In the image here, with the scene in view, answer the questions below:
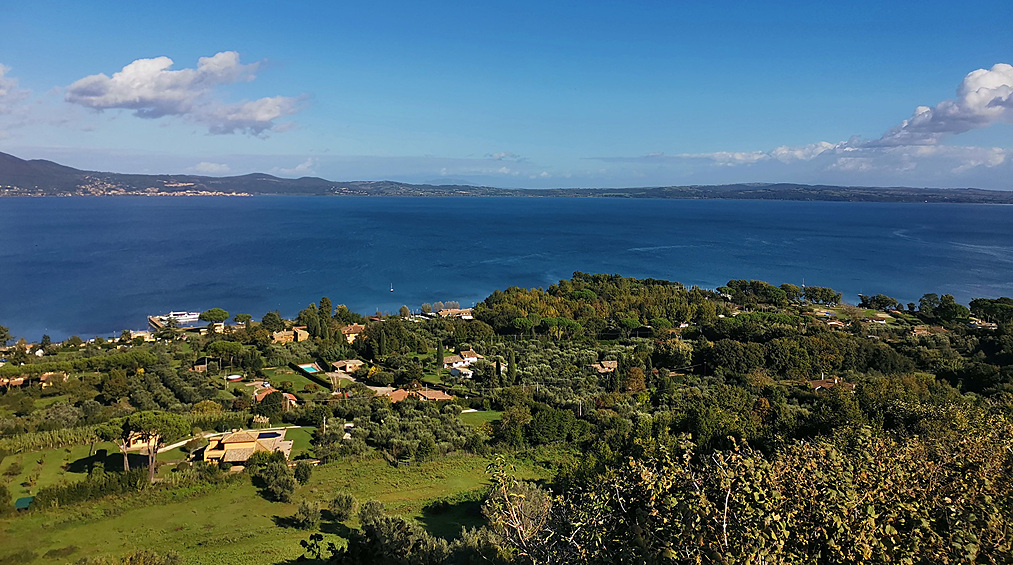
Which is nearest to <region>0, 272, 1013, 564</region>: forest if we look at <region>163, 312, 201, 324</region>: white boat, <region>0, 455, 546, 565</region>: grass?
<region>0, 455, 546, 565</region>: grass

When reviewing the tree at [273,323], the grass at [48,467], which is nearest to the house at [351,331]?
the tree at [273,323]


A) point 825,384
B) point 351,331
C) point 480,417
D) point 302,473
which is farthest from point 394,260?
point 302,473

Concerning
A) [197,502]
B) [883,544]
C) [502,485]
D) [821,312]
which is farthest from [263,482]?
[821,312]

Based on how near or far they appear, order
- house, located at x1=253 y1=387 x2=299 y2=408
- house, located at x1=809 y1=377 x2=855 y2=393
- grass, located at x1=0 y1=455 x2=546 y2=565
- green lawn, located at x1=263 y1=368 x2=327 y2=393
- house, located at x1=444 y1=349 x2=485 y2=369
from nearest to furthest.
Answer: grass, located at x1=0 y1=455 x2=546 y2=565, house, located at x1=253 y1=387 x2=299 y2=408, house, located at x1=809 y1=377 x2=855 y2=393, green lawn, located at x1=263 y1=368 x2=327 y2=393, house, located at x1=444 y1=349 x2=485 y2=369

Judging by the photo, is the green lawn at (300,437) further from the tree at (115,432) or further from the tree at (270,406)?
the tree at (115,432)

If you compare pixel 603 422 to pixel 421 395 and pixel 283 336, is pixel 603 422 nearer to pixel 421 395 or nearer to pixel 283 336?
pixel 421 395

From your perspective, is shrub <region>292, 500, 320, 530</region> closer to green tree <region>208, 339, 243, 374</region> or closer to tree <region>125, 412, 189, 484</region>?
tree <region>125, 412, 189, 484</region>
